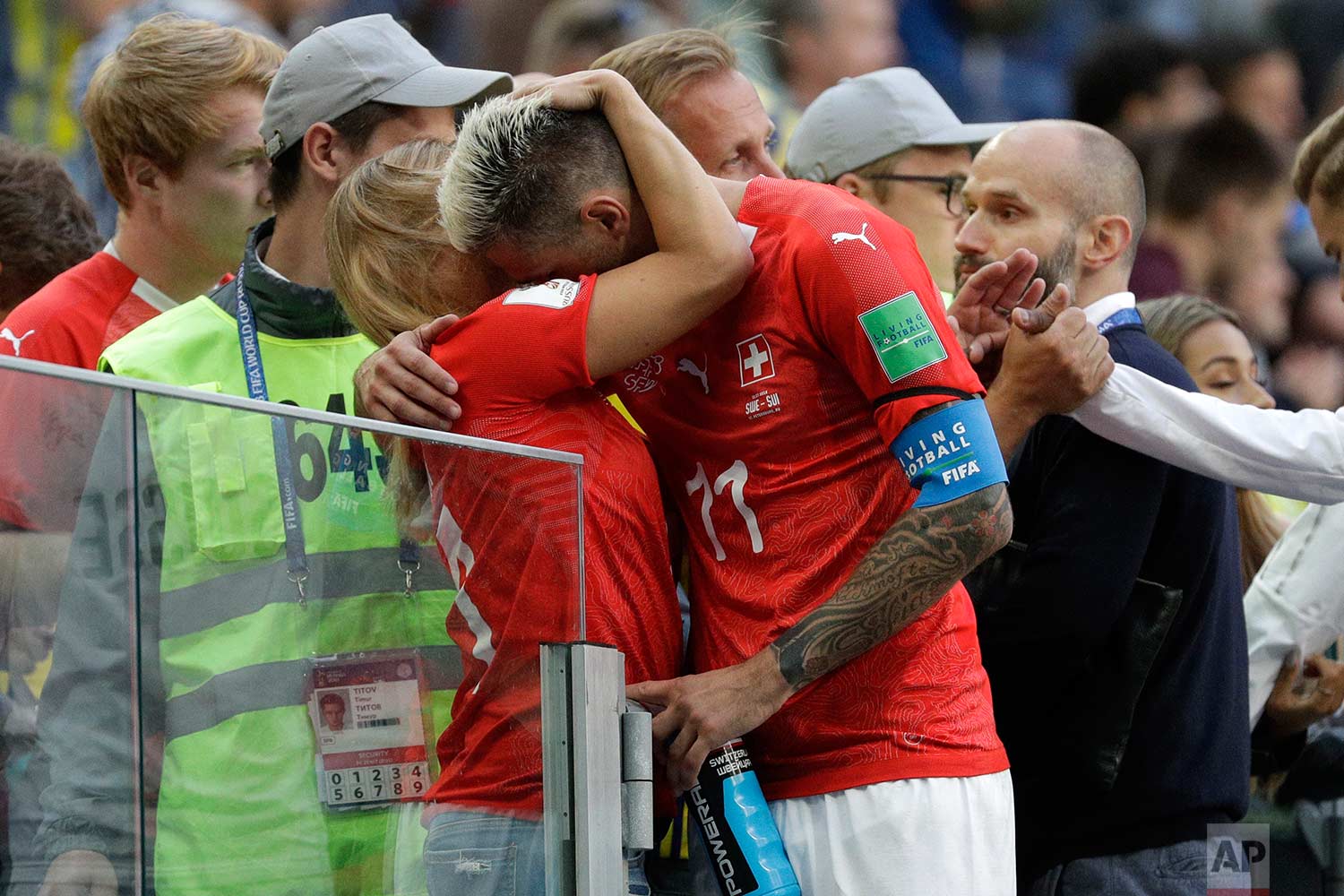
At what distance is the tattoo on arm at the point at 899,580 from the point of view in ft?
6.53

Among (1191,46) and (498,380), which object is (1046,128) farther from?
(1191,46)

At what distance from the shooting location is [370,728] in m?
1.80

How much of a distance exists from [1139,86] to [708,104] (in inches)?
239

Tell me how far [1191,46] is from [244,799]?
27.6ft

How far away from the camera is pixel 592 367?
2053 millimetres

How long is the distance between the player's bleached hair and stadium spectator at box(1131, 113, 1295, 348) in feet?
20.2

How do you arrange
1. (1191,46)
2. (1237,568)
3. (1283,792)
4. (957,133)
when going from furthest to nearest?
(1191,46)
(957,133)
(1283,792)
(1237,568)

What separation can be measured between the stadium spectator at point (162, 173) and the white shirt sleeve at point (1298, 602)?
212cm

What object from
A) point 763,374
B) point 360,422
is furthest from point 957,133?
point 360,422

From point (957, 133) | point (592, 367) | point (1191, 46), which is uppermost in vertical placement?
point (1191, 46)

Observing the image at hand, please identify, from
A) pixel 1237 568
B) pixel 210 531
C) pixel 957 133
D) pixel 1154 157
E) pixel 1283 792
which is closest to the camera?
pixel 210 531

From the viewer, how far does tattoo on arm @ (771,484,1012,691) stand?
199cm

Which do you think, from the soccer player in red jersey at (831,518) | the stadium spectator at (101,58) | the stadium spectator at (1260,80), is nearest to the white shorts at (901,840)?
the soccer player in red jersey at (831,518)

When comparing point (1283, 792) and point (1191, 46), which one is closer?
point (1283, 792)
